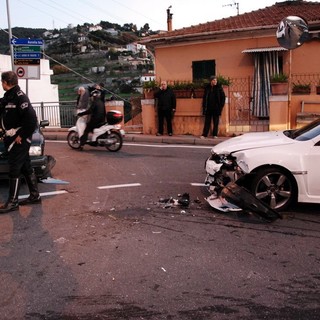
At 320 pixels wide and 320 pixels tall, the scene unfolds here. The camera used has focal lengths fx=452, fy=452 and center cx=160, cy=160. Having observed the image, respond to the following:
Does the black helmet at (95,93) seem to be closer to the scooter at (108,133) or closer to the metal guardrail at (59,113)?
the scooter at (108,133)

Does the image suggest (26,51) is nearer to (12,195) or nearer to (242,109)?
(242,109)

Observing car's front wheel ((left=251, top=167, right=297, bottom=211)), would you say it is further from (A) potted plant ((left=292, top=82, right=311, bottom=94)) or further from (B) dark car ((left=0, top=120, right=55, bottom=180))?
(A) potted plant ((left=292, top=82, right=311, bottom=94))

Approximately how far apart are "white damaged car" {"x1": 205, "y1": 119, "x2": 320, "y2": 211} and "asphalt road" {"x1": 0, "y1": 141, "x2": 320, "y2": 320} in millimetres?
254

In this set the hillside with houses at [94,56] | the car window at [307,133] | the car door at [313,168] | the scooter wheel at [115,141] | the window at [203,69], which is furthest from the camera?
the hillside with houses at [94,56]

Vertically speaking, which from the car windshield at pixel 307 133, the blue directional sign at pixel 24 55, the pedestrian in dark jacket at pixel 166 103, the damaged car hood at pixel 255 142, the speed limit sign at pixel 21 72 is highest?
the blue directional sign at pixel 24 55

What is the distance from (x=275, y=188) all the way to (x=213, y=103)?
24.4 ft

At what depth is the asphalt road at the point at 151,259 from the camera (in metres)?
3.59

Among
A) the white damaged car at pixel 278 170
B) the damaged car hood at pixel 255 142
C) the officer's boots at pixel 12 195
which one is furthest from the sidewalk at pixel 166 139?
the officer's boots at pixel 12 195

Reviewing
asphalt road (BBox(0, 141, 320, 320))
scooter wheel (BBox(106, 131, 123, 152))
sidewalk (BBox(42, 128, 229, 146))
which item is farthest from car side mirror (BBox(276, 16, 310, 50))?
asphalt road (BBox(0, 141, 320, 320))

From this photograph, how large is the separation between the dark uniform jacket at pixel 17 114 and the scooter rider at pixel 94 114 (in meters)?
5.00

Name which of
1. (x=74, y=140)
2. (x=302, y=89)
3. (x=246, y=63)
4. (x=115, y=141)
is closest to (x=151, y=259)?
(x=115, y=141)

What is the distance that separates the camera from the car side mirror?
448 inches

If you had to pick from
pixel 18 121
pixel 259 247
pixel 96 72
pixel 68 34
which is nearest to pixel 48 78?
pixel 96 72

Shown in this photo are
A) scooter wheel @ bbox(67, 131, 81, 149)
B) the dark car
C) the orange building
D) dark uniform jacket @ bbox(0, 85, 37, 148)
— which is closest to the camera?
dark uniform jacket @ bbox(0, 85, 37, 148)
